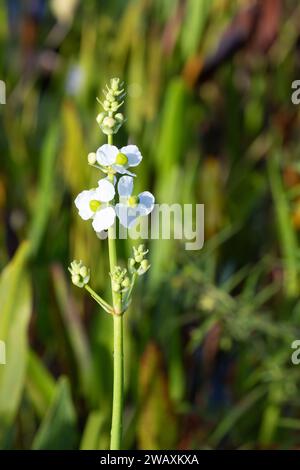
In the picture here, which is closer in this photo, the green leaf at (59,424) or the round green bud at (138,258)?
the round green bud at (138,258)

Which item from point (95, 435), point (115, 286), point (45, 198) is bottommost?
point (95, 435)

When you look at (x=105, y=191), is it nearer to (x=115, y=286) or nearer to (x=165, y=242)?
(x=115, y=286)

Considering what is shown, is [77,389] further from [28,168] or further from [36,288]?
[28,168]

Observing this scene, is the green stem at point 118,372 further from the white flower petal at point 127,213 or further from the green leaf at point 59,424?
the green leaf at point 59,424

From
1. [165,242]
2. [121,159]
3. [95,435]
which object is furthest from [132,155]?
[165,242]

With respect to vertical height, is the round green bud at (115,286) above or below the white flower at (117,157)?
below

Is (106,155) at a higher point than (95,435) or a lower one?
higher

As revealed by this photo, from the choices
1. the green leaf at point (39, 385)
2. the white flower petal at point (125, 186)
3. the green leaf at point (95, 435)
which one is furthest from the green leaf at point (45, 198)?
the white flower petal at point (125, 186)

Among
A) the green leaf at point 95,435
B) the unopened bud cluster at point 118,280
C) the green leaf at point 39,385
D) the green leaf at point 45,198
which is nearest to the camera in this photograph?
the unopened bud cluster at point 118,280
